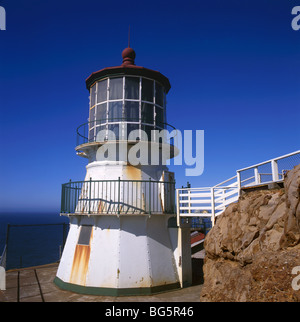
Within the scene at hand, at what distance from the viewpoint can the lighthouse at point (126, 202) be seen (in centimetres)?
1221

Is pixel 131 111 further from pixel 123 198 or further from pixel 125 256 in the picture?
pixel 125 256

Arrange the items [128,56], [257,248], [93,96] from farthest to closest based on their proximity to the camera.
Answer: [128,56] → [93,96] → [257,248]

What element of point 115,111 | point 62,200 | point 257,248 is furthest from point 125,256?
point 115,111

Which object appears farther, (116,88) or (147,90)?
(147,90)

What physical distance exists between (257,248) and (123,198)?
7610 mm

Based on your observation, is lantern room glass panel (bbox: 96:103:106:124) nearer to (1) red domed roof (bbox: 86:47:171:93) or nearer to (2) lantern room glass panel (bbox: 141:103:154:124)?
(1) red domed roof (bbox: 86:47:171:93)

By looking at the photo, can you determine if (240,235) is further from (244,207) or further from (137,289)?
(137,289)

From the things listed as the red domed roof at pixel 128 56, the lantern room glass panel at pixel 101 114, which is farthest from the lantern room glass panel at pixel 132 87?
the red domed roof at pixel 128 56

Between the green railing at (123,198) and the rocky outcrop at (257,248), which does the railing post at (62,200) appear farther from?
the rocky outcrop at (257,248)

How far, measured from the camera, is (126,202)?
13.1m

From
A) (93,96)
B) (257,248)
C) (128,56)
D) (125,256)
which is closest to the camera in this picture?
(257,248)

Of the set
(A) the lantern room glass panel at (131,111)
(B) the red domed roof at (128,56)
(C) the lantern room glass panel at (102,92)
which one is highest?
(B) the red domed roof at (128,56)

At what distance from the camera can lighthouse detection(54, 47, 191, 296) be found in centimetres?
1221
